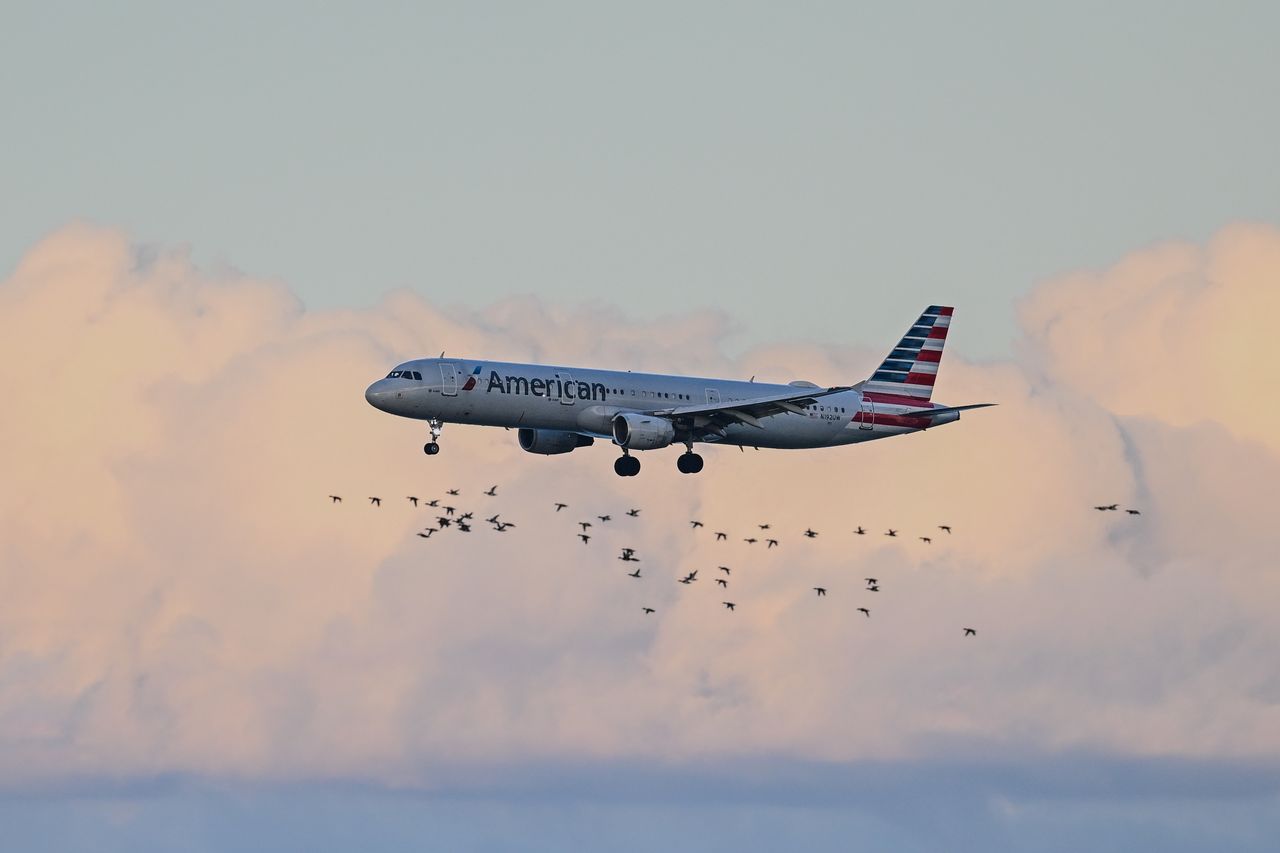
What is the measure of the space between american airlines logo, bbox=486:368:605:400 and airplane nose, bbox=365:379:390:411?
3.83m

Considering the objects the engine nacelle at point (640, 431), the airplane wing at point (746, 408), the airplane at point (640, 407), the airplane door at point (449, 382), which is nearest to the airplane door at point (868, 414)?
the airplane at point (640, 407)

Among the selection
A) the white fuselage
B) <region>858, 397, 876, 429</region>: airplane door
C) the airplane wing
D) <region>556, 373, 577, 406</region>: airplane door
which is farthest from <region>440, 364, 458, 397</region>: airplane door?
<region>858, 397, 876, 429</region>: airplane door

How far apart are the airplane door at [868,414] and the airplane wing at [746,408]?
8790mm

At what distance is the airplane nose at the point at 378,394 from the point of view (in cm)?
10400

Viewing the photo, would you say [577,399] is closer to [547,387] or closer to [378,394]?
[547,387]

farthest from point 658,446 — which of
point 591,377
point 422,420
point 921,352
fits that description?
point 921,352

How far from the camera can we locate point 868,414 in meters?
120

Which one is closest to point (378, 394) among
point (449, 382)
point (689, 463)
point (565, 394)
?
point (449, 382)

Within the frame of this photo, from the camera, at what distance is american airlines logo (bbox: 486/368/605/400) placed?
105125mm

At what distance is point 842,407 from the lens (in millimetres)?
118438

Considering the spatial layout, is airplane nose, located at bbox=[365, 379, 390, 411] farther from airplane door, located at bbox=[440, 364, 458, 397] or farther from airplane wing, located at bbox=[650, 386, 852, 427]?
airplane wing, located at bbox=[650, 386, 852, 427]

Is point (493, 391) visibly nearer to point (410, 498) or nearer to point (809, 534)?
point (410, 498)

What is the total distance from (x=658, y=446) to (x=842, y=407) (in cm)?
1385

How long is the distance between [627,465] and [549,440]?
424 cm
